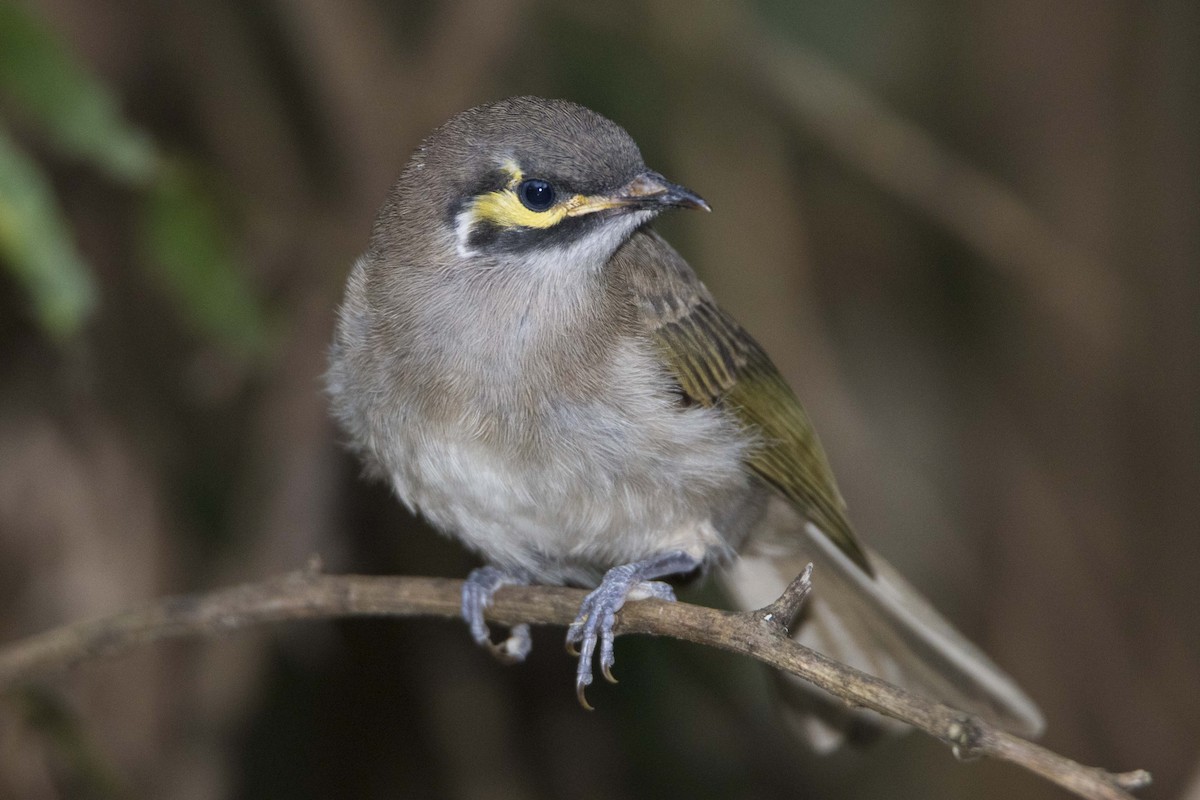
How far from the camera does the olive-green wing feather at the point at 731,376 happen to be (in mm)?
3994

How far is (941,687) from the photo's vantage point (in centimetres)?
430

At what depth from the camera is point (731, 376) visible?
4137 millimetres

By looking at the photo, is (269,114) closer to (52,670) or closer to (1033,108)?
(52,670)

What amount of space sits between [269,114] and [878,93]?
3701mm

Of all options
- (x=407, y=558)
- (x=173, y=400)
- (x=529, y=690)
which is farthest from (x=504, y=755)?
(x=173, y=400)

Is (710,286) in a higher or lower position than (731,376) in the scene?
lower

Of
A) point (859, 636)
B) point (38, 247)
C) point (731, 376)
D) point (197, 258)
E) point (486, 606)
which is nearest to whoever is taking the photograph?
point (38, 247)

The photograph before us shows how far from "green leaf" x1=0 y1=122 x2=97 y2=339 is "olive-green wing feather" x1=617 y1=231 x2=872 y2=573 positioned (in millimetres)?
1566

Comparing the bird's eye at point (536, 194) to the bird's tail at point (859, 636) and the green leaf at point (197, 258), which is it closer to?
the green leaf at point (197, 258)

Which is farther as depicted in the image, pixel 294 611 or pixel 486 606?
pixel 486 606

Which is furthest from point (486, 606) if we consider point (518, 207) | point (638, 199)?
point (638, 199)

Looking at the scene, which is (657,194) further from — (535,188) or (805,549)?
(805,549)

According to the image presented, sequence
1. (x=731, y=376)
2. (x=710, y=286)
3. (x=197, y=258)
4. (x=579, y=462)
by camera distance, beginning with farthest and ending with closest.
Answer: (x=710, y=286) < (x=197, y=258) < (x=731, y=376) < (x=579, y=462)

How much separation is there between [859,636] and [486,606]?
1.36m
